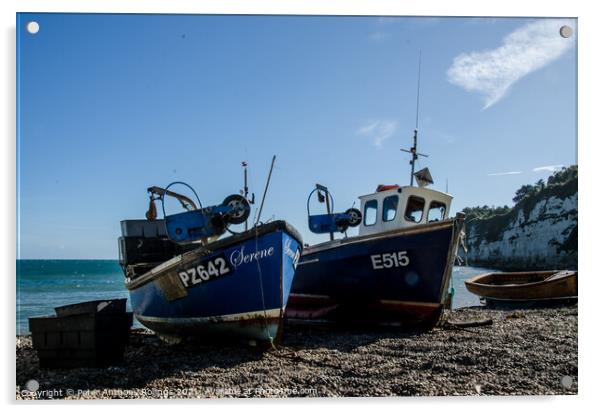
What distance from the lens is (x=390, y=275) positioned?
7.72m

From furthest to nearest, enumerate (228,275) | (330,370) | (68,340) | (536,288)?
(536,288), (228,275), (68,340), (330,370)

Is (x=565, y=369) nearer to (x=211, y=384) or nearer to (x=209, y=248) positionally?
(x=211, y=384)

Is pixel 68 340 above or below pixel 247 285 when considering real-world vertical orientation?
below

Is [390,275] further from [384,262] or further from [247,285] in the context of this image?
[247,285]

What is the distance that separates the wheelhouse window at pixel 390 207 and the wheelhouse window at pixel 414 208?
0.72 feet

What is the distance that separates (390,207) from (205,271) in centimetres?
404

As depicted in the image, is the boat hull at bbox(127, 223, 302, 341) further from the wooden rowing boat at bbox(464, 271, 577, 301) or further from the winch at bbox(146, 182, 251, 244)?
the wooden rowing boat at bbox(464, 271, 577, 301)

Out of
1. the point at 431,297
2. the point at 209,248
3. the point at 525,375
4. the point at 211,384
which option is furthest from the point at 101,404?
the point at 431,297

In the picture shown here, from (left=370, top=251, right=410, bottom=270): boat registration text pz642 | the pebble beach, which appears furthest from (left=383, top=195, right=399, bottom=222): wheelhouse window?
the pebble beach

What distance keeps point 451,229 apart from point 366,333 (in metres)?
2.04

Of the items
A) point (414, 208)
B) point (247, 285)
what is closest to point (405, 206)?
point (414, 208)

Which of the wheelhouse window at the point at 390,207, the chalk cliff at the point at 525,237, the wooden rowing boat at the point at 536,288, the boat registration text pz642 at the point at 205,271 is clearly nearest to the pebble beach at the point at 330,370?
the boat registration text pz642 at the point at 205,271

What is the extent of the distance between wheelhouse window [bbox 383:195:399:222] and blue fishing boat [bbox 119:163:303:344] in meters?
2.82

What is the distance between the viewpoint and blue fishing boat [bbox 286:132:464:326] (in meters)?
7.53
